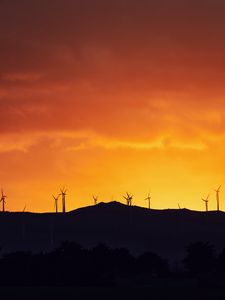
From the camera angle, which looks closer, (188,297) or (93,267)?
(188,297)

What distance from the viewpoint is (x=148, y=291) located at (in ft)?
575

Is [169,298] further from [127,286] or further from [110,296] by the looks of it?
[127,286]

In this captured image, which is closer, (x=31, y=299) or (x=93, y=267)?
(x=31, y=299)

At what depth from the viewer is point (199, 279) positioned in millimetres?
195250

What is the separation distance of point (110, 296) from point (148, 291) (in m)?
11.7

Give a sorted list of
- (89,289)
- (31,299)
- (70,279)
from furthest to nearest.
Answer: (70,279), (89,289), (31,299)

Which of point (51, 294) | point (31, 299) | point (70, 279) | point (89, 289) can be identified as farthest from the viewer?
point (70, 279)

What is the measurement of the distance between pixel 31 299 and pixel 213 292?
30158 millimetres

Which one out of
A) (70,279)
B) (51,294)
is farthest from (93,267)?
(51,294)

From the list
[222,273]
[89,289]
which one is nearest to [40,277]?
[89,289]

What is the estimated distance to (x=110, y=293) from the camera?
6752 inches

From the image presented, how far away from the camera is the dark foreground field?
162 m

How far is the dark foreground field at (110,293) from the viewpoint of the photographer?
16175 centimetres

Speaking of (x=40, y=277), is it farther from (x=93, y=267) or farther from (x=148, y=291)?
(x=148, y=291)
